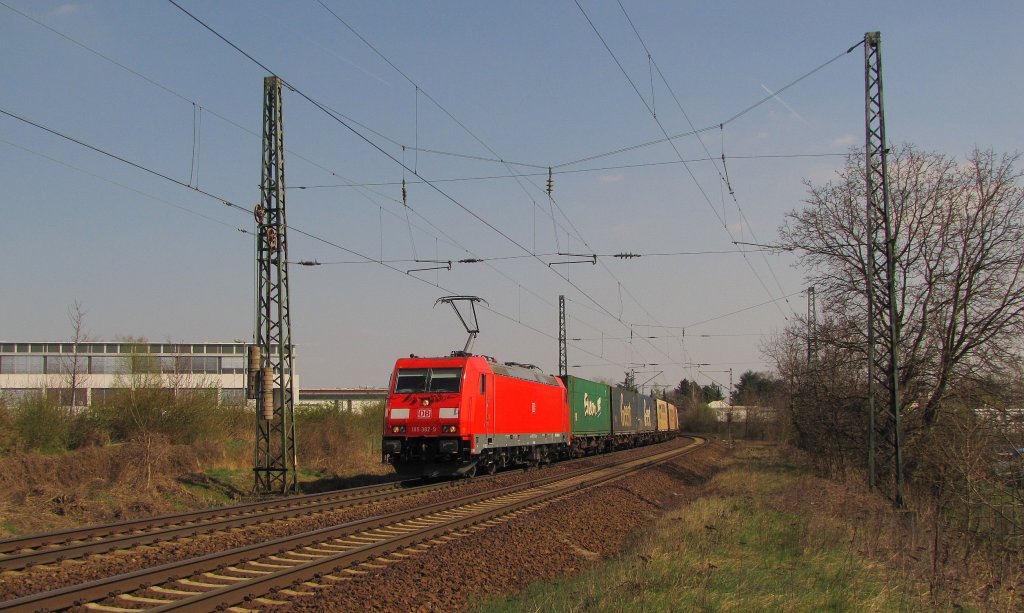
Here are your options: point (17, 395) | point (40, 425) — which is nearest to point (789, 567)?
point (40, 425)

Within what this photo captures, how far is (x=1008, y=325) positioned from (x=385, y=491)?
17.6 m

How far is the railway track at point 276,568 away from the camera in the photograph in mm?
7785

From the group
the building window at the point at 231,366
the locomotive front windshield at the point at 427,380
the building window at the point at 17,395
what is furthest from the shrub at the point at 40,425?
the building window at the point at 231,366

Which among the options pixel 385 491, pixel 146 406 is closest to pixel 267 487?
pixel 385 491

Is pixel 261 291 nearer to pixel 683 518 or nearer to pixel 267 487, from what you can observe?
pixel 267 487

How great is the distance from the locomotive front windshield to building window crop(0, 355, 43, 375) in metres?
52.5

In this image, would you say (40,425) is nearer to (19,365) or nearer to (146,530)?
(146,530)

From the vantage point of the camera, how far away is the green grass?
8.30 m

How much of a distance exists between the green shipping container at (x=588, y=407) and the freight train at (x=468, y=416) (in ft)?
6.44

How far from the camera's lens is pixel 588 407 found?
3659 centimetres

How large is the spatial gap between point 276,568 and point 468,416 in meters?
11.5

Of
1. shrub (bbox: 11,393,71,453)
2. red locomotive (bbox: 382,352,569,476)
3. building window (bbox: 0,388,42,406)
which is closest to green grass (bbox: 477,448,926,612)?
red locomotive (bbox: 382,352,569,476)

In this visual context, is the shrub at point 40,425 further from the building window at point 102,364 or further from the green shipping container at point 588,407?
the building window at point 102,364

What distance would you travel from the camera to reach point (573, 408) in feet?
111
